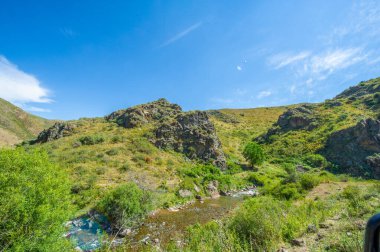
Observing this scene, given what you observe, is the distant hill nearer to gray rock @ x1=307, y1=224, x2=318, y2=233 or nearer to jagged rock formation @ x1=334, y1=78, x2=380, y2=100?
gray rock @ x1=307, y1=224, x2=318, y2=233

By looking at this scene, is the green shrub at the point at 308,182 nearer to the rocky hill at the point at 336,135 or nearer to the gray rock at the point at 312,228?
the gray rock at the point at 312,228

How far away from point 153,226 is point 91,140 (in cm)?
3454

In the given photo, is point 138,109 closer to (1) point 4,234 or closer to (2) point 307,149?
(2) point 307,149

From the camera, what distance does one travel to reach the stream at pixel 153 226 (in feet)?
59.5

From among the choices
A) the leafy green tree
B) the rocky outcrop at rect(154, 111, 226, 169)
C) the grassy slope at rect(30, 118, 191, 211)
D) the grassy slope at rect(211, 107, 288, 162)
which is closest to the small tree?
the rocky outcrop at rect(154, 111, 226, 169)

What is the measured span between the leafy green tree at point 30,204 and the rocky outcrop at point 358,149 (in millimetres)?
54192

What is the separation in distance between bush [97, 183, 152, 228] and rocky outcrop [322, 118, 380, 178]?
46.8 m

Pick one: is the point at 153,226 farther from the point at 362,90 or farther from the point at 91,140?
the point at 362,90

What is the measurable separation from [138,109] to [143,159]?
28211 mm

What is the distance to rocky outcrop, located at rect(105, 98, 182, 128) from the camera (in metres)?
64.9

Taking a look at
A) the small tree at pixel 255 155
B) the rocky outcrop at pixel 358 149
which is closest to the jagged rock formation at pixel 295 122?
the rocky outcrop at pixel 358 149

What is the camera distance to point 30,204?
12164mm

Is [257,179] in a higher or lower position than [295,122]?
lower

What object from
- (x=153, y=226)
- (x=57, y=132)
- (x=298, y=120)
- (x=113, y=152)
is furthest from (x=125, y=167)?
(x=298, y=120)
